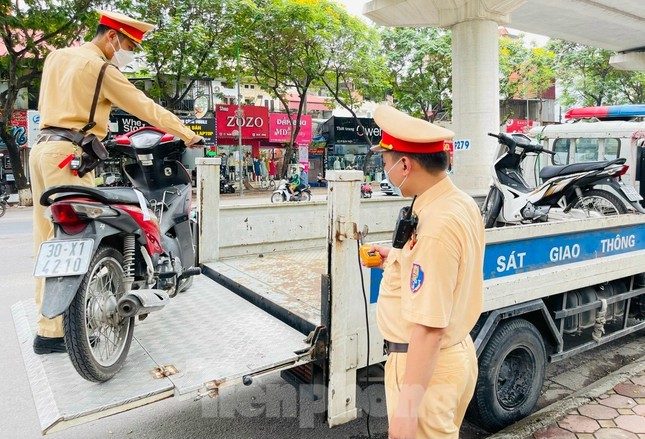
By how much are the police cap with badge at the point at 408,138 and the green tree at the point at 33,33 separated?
16.2 metres

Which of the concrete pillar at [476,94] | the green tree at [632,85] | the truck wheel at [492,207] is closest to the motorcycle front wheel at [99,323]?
the truck wheel at [492,207]

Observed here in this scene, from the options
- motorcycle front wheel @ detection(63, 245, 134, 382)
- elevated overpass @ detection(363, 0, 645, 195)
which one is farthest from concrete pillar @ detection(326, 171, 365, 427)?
elevated overpass @ detection(363, 0, 645, 195)

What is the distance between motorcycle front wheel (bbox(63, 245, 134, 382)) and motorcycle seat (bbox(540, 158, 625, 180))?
4666 millimetres

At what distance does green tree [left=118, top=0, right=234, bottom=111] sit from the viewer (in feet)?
60.6

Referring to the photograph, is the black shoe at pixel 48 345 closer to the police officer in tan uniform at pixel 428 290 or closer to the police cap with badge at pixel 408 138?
the police officer in tan uniform at pixel 428 290

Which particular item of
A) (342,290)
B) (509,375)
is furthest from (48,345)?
(509,375)

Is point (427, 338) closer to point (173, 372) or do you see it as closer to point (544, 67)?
point (173, 372)

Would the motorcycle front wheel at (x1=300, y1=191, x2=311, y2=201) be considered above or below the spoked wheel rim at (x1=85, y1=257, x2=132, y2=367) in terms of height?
above

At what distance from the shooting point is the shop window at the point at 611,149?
19.2ft

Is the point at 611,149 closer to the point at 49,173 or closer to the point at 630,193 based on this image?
the point at 630,193

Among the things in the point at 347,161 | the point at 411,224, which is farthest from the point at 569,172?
the point at 347,161

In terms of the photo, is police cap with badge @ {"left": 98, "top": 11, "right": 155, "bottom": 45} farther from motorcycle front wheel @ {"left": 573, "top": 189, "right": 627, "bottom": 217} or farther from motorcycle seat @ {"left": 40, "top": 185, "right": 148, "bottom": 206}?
motorcycle front wheel @ {"left": 573, "top": 189, "right": 627, "bottom": 217}

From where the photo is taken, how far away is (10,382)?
144 inches

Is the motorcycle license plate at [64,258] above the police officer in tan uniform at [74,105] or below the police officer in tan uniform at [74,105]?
below
